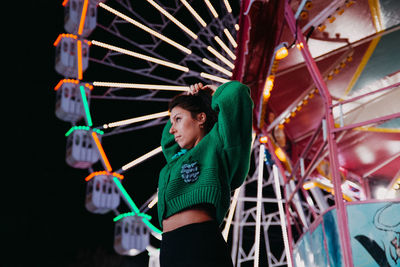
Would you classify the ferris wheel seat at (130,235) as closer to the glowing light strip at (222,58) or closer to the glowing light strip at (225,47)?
the glowing light strip at (222,58)

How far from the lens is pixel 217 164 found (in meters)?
1.99

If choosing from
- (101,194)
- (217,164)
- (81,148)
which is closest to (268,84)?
(217,164)

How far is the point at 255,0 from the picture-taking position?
5.57 m

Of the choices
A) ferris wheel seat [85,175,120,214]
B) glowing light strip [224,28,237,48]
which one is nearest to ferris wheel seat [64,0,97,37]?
glowing light strip [224,28,237,48]

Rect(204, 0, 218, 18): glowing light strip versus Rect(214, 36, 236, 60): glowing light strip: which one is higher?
Rect(204, 0, 218, 18): glowing light strip

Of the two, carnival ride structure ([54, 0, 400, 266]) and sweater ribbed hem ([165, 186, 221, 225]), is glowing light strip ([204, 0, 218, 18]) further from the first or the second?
sweater ribbed hem ([165, 186, 221, 225])

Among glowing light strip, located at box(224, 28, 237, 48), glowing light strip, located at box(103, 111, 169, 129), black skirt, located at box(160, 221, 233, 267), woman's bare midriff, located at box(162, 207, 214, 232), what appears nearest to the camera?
black skirt, located at box(160, 221, 233, 267)

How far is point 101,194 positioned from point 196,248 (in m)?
9.34

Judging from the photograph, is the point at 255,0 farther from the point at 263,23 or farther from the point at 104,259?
the point at 104,259

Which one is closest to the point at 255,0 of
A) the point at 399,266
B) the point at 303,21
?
the point at 303,21

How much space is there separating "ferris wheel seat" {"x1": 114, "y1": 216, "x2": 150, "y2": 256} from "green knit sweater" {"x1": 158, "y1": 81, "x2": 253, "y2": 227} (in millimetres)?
8947

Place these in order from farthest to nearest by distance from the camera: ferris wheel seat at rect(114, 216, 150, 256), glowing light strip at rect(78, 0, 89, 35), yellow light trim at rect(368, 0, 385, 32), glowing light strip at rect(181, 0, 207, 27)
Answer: ferris wheel seat at rect(114, 216, 150, 256)
glowing light strip at rect(78, 0, 89, 35)
glowing light strip at rect(181, 0, 207, 27)
yellow light trim at rect(368, 0, 385, 32)

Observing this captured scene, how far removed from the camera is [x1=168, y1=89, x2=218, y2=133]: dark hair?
2.22 m

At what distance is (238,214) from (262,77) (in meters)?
4.82
